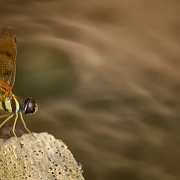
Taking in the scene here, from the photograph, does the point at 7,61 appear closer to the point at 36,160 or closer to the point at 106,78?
the point at 36,160

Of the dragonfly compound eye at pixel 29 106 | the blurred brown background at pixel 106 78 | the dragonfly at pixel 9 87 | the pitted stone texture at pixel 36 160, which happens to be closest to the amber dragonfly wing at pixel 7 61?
the dragonfly at pixel 9 87

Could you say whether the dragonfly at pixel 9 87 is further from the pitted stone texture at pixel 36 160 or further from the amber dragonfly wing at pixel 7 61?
the pitted stone texture at pixel 36 160

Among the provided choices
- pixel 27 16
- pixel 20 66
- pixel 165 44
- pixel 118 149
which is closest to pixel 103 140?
pixel 118 149

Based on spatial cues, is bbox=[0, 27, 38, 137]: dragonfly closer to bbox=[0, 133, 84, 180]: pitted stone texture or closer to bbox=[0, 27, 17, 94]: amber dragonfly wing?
bbox=[0, 27, 17, 94]: amber dragonfly wing

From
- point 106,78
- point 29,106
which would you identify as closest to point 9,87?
point 29,106

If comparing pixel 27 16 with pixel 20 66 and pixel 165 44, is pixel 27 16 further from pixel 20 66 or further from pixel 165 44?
pixel 165 44

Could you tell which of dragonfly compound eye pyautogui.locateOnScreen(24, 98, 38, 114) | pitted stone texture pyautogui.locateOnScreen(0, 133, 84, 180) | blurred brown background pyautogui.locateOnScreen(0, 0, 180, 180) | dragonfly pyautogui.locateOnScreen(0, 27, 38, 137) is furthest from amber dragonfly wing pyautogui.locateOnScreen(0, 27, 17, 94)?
blurred brown background pyautogui.locateOnScreen(0, 0, 180, 180)

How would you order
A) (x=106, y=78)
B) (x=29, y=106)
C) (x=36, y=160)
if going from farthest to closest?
(x=106, y=78) < (x=29, y=106) < (x=36, y=160)
